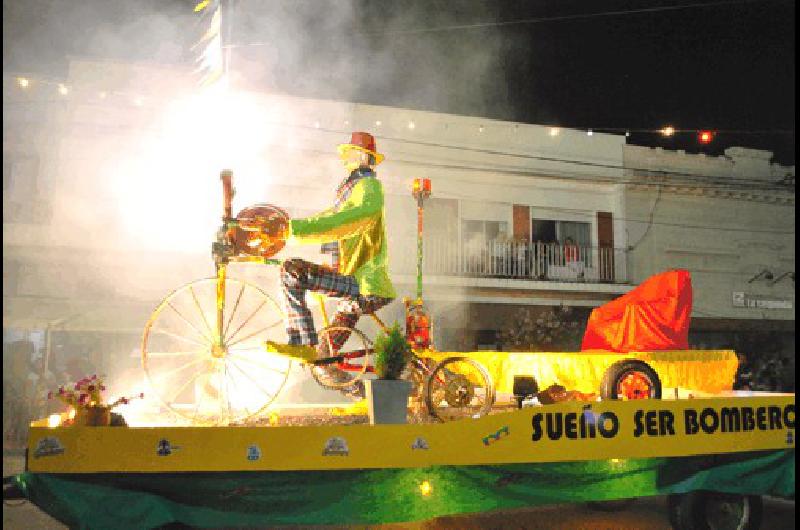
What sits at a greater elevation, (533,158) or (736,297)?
(533,158)

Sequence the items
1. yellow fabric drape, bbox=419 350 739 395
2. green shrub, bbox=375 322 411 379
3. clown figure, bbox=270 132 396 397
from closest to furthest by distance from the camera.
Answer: green shrub, bbox=375 322 411 379 < clown figure, bbox=270 132 396 397 < yellow fabric drape, bbox=419 350 739 395

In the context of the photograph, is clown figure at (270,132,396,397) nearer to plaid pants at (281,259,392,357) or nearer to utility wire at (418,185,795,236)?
plaid pants at (281,259,392,357)

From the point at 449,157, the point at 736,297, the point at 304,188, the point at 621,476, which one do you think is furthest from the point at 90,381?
the point at 736,297

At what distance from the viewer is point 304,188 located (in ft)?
49.3

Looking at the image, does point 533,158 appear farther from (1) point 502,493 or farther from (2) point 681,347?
(1) point 502,493

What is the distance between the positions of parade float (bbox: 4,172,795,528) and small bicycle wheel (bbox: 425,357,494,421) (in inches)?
0.6

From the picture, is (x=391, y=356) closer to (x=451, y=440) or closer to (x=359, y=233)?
(x=451, y=440)

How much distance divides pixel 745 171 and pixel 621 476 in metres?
18.8

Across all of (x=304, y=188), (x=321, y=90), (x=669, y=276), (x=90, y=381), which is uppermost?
(x=321, y=90)

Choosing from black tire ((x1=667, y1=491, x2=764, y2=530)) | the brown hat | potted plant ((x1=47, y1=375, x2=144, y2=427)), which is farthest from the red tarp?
potted plant ((x1=47, y1=375, x2=144, y2=427))

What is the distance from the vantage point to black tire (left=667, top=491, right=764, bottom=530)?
211 inches

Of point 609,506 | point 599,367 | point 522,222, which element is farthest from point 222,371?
point 522,222

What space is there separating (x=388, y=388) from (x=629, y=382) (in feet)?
7.58

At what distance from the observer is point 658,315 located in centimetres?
617
